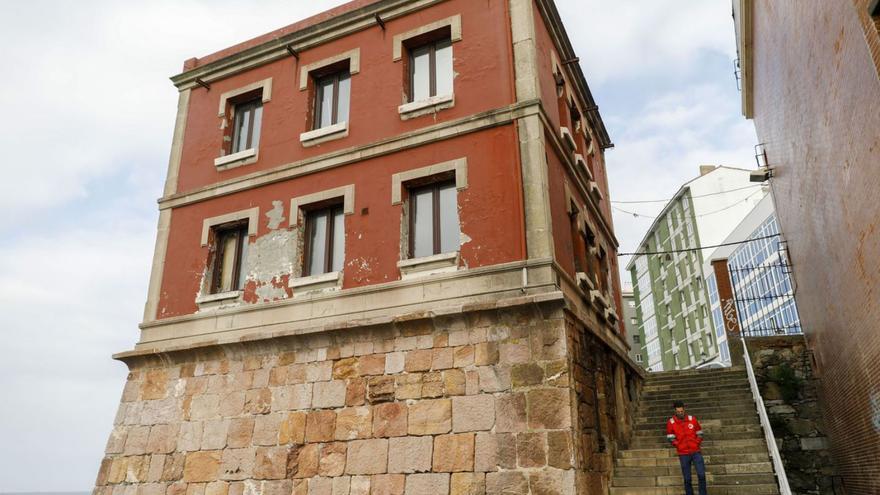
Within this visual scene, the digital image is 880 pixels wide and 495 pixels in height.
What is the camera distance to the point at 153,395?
1094 cm

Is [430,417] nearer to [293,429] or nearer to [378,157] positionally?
[293,429]

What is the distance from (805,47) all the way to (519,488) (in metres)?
7.93

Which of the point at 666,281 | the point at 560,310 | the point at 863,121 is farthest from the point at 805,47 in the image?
the point at 666,281

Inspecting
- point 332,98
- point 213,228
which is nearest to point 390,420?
point 213,228

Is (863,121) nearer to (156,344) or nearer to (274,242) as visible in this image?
(274,242)

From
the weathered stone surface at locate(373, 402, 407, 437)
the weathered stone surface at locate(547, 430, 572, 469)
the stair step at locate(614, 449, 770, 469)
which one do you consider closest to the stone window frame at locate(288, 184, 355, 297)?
the weathered stone surface at locate(373, 402, 407, 437)

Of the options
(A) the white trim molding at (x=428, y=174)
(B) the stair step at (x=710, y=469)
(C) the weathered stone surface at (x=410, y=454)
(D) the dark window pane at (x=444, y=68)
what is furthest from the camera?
(D) the dark window pane at (x=444, y=68)

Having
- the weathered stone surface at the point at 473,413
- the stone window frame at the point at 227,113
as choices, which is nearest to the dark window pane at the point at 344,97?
the stone window frame at the point at 227,113

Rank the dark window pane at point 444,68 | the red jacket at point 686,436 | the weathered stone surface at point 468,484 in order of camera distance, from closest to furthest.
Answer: the weathered stone surface at point 468,484 → the red jacket at point 686,436 → the dark window pane at point 444,68

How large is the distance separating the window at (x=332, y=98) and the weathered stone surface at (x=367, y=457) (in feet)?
20.4

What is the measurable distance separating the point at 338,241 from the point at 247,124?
166 inches

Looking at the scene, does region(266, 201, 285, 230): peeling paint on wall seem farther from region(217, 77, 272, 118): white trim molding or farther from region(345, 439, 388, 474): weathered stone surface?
region(345, 439, 388, 474): weathered stone surface

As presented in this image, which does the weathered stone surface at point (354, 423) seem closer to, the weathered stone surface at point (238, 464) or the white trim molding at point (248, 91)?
the weathered stone surface at point (238, 464)

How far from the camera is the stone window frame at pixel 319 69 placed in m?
11.3
